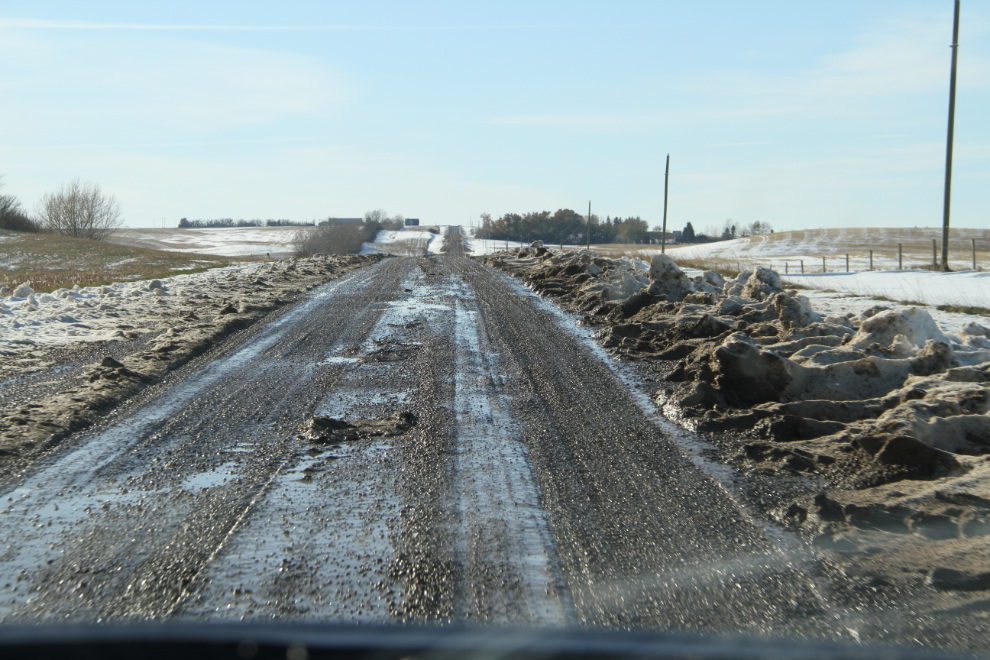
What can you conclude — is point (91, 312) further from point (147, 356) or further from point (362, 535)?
point (362, 535)

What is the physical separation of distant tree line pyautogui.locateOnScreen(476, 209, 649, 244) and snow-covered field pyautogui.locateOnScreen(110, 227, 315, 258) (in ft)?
124

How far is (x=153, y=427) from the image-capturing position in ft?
21.5

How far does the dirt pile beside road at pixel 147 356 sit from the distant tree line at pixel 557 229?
10668cm

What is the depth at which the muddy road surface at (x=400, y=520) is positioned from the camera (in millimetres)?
3418

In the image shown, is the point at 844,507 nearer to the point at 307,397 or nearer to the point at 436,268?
the point at 307,397

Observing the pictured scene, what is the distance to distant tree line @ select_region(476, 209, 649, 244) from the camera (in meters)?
133

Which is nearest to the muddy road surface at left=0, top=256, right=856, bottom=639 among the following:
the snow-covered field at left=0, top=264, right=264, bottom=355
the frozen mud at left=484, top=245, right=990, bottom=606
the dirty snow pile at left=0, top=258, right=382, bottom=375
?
the frozen mud at left=484, top=245, right=990, bottom=606

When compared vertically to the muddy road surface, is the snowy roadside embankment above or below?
above

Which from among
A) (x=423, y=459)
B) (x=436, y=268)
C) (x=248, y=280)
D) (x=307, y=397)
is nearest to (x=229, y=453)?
(x=423, y=459)

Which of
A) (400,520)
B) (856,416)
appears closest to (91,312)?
(400,520)

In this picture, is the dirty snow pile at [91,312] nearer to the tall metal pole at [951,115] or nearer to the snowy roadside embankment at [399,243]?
the tall metal pole at [951,115]

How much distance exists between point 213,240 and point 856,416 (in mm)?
123535

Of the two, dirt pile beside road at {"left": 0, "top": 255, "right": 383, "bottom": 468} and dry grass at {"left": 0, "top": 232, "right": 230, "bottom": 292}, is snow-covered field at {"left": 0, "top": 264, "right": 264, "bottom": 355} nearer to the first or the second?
dirt pile beside road at {"left": 0, "top": 255, "right": 383, "bottom": 468}

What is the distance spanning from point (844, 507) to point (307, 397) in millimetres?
5244
